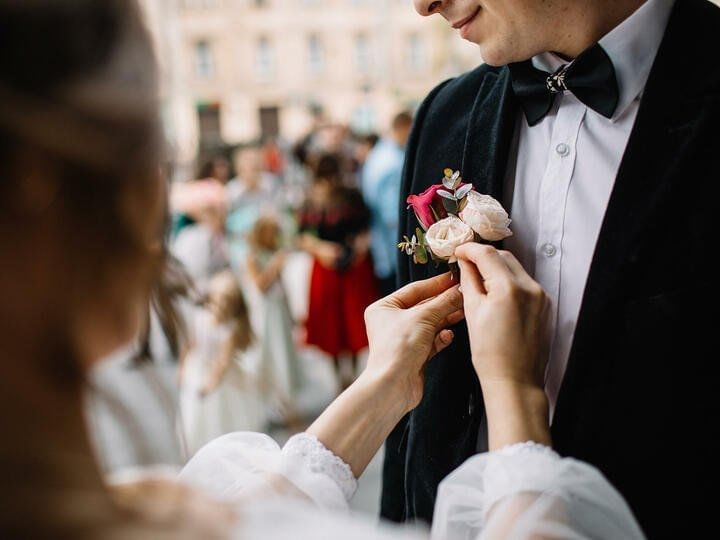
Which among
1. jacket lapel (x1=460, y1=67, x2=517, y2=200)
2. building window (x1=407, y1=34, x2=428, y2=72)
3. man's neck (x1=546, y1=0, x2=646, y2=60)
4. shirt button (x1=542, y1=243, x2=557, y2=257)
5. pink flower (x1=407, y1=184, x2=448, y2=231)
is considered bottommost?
shirt button (x1=542, y1=243, x2=557, y2=257)

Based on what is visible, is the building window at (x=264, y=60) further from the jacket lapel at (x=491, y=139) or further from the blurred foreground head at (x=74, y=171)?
the blurred foreground head at (x=74, y=171)

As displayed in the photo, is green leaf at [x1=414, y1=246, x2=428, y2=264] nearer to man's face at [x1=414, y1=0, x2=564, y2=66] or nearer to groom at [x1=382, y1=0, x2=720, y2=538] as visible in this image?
groom at [x1=382, y1=0, x2=720, y2=538]

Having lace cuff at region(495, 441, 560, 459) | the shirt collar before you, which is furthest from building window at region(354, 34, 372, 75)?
lace cuff at region(495, 441, 560, 459)

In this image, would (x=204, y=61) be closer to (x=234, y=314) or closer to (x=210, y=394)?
(x=234, y=314)

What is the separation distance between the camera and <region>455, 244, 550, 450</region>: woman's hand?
1.01 metres

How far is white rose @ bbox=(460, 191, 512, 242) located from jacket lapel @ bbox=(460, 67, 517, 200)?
0.40 feet

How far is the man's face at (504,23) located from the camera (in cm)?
121

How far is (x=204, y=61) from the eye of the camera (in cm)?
2555

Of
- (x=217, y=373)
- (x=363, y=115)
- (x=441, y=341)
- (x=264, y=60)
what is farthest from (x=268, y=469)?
(x=264, y=60)

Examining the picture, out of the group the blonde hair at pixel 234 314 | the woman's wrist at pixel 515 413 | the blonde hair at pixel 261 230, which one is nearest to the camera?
the woman's wrist at pixel 515 413

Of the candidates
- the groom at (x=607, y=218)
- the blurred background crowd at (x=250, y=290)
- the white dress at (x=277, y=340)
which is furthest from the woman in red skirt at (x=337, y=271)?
the groom at (x=607, y=218)

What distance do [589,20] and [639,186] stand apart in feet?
1.06

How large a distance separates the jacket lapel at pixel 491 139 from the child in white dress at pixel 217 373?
2609mm

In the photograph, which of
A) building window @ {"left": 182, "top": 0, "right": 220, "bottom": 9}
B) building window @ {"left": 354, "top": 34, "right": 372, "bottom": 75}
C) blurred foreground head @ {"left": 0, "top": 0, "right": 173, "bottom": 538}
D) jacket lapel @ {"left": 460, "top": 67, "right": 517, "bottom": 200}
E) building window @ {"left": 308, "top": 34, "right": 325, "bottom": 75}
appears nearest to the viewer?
blurred foreground head @ {"left": 0, "top": 0, "right": 173, "bottom": 538}
